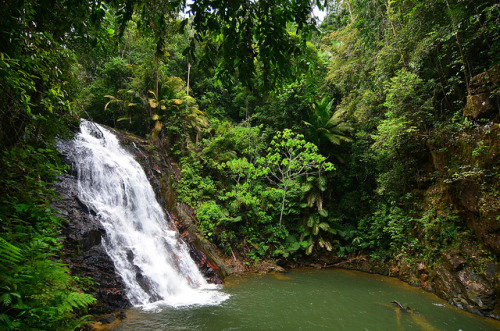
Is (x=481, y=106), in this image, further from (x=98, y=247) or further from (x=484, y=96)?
(x=98, y=247)

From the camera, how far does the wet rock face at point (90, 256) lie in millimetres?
5312

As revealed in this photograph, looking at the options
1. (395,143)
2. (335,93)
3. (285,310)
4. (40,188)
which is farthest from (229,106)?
(40,188)

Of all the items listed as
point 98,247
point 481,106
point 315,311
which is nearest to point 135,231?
point 98,247

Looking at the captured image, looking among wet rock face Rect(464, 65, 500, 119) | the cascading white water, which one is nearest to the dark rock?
wet rock face Rect(464, 65, 500, 119)

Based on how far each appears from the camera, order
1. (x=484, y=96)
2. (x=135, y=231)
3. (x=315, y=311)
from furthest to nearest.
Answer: (x=135, y=231), (x=484, y=96), (x=315, y=311)

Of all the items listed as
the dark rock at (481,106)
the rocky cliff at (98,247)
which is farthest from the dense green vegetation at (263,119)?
the rocky cliff at (98,247)

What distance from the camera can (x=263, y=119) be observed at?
14.1 m

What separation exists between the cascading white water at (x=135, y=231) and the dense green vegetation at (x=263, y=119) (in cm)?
179

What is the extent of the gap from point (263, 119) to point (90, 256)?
1063cm

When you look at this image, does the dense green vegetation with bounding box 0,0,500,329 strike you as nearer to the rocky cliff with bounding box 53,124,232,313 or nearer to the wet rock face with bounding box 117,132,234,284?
the wet rock face with bounding box 117,132,234,284

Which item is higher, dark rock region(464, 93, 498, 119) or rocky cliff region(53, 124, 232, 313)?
dark rock region(464, 93, 498, 119)

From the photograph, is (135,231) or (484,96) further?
(135,231)

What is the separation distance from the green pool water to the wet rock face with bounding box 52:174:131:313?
2.03ft

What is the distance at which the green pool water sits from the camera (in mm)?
5062
